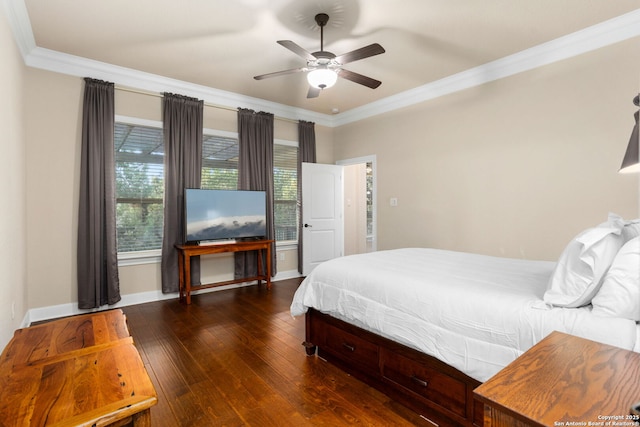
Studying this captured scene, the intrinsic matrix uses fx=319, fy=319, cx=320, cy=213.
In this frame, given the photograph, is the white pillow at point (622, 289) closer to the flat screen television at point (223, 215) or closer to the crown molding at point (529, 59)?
the crown molding at point (529, 59)

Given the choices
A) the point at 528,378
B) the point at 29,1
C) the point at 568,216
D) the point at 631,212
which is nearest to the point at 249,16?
the point at 29,1

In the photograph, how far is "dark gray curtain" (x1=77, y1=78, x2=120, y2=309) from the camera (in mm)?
3582

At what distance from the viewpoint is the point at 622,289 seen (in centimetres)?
127

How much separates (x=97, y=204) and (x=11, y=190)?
1.11 metres

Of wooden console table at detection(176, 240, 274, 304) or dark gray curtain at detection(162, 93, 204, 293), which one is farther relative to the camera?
dark gray curtain at detection(162, 93, 204, 293)

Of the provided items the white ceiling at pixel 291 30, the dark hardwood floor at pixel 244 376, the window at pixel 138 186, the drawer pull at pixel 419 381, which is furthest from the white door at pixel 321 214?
the drawer pull at pixel 419 381

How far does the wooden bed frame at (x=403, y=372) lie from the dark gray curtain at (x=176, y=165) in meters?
2.52

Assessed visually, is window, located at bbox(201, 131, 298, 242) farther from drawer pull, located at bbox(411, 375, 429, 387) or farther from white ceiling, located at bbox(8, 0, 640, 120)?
drawer pull, located at bbox(411, 375, 429, 387)

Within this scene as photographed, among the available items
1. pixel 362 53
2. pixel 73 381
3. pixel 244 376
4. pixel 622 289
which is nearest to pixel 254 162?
pixel 362 53

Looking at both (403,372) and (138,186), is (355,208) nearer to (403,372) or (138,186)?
(138,186)

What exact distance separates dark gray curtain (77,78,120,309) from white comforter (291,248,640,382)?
2.54 meters

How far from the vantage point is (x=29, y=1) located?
2533 millimetres

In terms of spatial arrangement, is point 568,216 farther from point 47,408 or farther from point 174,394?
point 47,408

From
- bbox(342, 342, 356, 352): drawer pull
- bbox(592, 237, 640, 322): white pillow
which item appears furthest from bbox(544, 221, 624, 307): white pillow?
bbox(342, 342, 356, 352): drawer pull
